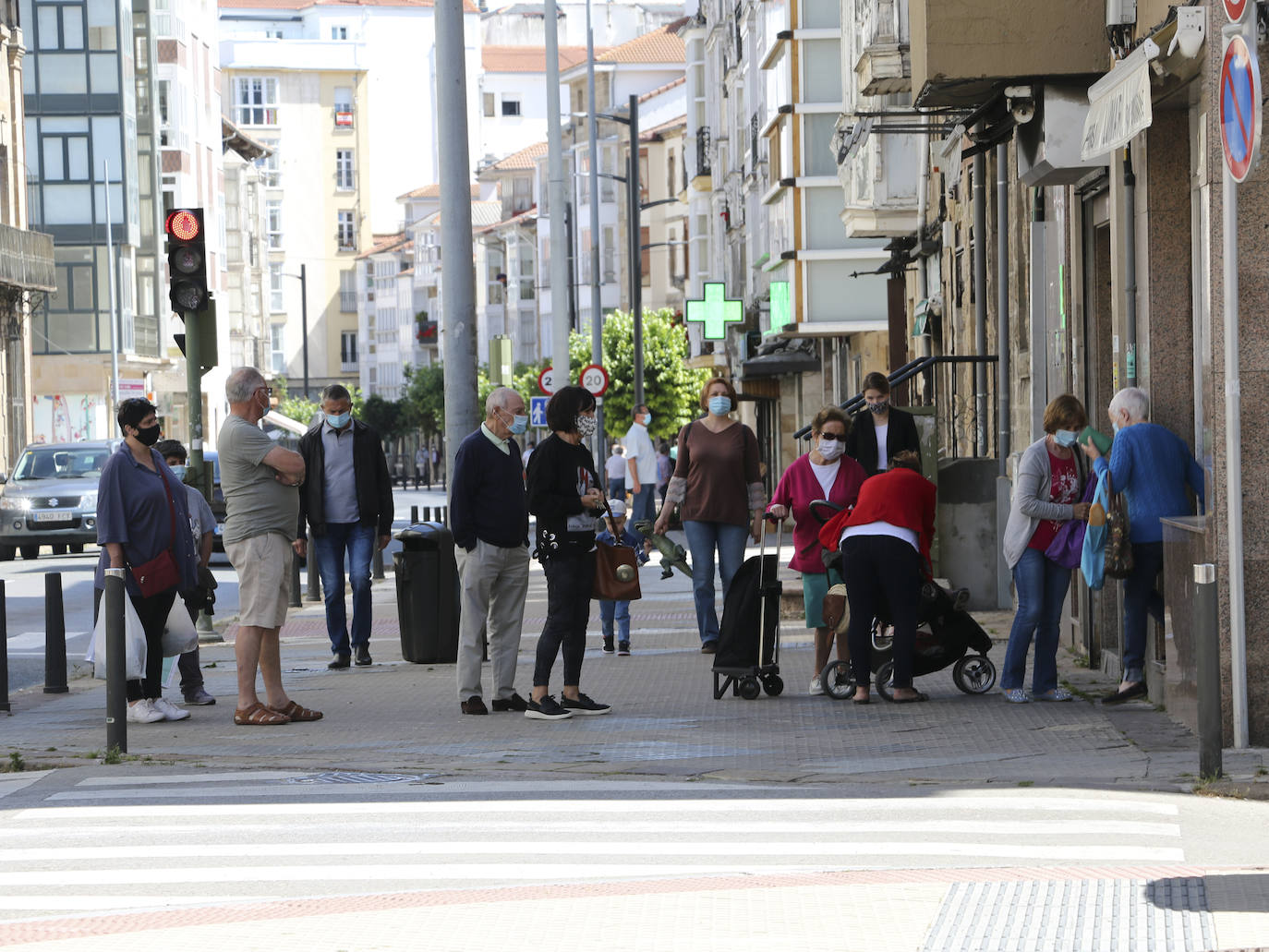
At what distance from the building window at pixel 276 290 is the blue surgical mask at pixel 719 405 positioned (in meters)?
128

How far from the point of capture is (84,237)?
6769cm

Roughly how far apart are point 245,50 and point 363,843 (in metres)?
133

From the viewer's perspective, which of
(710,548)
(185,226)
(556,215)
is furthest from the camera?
(556,215)

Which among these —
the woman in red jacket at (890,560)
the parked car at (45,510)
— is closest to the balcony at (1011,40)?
the woman in red jacket at (890,560)

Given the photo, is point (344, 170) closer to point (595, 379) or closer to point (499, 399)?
point (595, 379)

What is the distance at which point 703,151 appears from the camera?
6406 centimetres

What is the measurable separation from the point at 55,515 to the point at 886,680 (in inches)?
881

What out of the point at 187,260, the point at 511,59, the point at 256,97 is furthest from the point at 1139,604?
the point at 256,97

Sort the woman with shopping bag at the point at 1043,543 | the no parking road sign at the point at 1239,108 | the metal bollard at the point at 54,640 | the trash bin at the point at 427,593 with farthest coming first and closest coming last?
1. the trash bin at the point at 427,593
2. the metal bollard at the point at 54,640
3. the woman with shopping bag at the point at 1043,543
4. the no parking road sign at the point at 1239,108

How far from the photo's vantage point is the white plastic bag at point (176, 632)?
1209cm

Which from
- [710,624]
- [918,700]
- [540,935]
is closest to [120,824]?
[540,935]

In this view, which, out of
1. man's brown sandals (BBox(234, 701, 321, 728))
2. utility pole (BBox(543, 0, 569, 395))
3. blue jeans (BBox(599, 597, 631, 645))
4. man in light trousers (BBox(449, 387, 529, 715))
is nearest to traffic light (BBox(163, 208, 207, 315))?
blue jeans (BBox(599, 597, 631, 645))

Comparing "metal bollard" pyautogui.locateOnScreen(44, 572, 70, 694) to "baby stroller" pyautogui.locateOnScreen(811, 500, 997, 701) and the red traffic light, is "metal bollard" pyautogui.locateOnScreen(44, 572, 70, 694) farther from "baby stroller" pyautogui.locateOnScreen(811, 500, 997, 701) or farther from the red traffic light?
"baby stroller" pyautogui.locateOnScreen(811, 500, 997, 701)

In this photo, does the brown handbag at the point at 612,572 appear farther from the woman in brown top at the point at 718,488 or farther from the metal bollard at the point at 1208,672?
the metal bollard at the point at 1208,672
